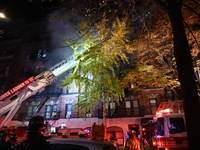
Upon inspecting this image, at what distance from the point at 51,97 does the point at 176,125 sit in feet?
56.0

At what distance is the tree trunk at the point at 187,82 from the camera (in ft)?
10.1

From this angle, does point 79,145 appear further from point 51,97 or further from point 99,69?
point 51,97

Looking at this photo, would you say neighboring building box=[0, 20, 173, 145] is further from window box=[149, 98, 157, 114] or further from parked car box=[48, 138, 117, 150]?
parked car box=[48, 138, 117, 150]

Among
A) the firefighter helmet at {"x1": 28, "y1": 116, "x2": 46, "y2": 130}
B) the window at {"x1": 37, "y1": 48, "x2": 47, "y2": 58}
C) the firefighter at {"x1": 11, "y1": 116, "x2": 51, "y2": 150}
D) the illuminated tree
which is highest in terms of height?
the window at {"x1": 37, "y1": 48, "x2": 47, "y2": 58}

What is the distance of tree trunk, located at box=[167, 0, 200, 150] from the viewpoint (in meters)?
3.09

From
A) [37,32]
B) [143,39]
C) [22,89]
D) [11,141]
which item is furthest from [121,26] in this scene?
[37,32]

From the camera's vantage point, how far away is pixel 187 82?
339 cm

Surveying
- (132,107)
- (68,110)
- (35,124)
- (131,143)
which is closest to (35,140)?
(35,124)

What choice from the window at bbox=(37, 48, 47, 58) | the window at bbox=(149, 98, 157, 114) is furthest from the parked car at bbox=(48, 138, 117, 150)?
Answer: the window at bbox=(37, 48, 47, 58)

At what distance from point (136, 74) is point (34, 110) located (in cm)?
1554

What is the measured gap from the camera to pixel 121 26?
9727 mm

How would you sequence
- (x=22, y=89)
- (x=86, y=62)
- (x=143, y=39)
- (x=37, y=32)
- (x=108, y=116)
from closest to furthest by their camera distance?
1. (x=22, y=89)
2. (x=86, y=62)
3. (x=143, y=39)
4. (x=108, y=116)
5. (x=37, y=32)

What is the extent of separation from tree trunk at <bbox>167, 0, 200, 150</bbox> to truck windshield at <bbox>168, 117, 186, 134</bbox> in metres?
5.51

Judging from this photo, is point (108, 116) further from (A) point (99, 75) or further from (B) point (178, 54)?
(B) point (178, 54)
